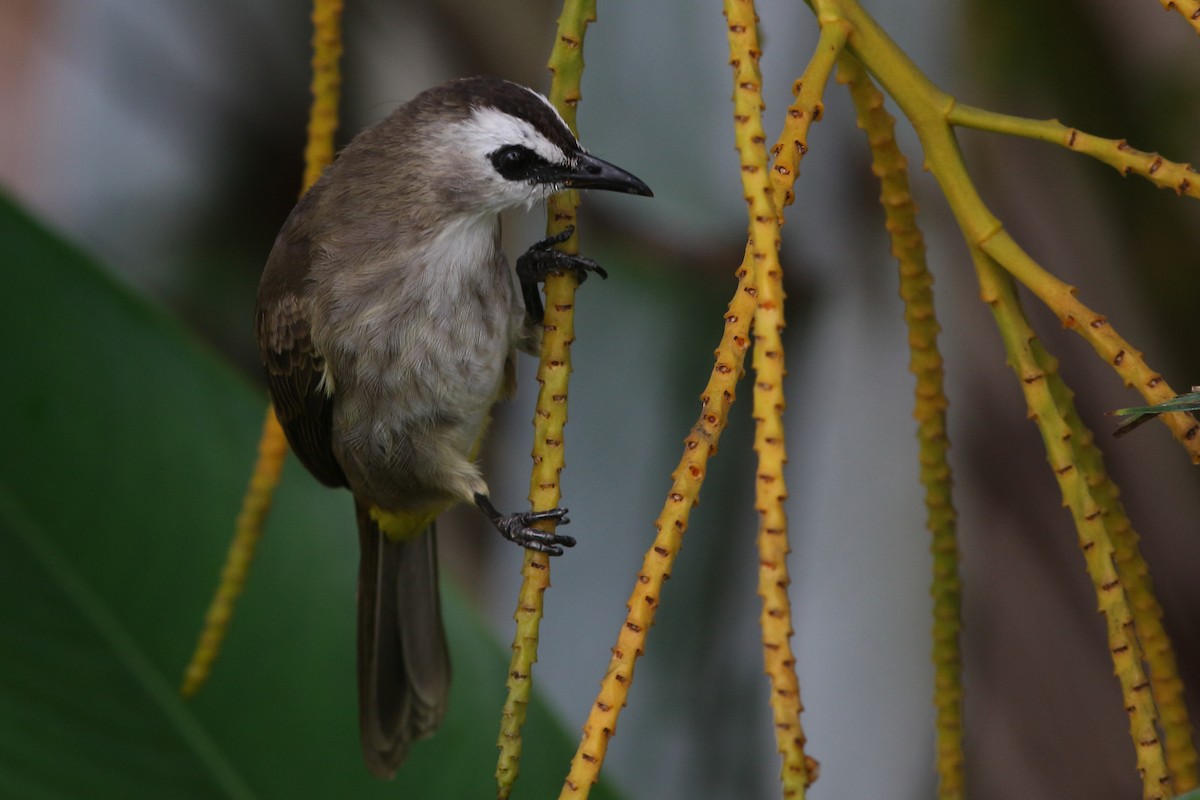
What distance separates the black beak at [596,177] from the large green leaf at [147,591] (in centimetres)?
43

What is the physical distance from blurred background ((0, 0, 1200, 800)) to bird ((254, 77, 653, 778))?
21.9 inches

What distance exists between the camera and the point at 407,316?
1389mm

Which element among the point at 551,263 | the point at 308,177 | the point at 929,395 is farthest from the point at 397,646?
the point at 929,395

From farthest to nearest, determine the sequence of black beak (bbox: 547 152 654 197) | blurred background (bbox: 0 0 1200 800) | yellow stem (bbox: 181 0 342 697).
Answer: blurred background (bbox: 0 0 1200 800)
black beak (bbox: 547 152 654 197)
yellow stem (bbox: 181 0 342 697)

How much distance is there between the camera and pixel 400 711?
1406mm

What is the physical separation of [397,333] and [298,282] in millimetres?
144

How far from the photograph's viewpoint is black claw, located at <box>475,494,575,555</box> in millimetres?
868

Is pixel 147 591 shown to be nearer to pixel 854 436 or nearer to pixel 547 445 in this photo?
pixel 547 445

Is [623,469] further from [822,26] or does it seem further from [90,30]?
[90,30]

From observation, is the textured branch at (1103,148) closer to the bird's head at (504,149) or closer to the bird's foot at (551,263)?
the bird's foot at (551,263)

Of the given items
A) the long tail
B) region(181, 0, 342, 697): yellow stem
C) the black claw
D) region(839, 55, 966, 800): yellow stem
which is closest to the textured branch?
region(839, 55, 966, 800): yellow stem

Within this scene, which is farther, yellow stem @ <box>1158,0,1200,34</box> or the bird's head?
the bird's head

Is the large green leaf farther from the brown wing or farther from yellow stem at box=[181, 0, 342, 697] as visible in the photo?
yellow stem at box=[181, 0, 342, 697]

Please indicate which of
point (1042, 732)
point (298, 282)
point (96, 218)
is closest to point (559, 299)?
point (298, 282)
